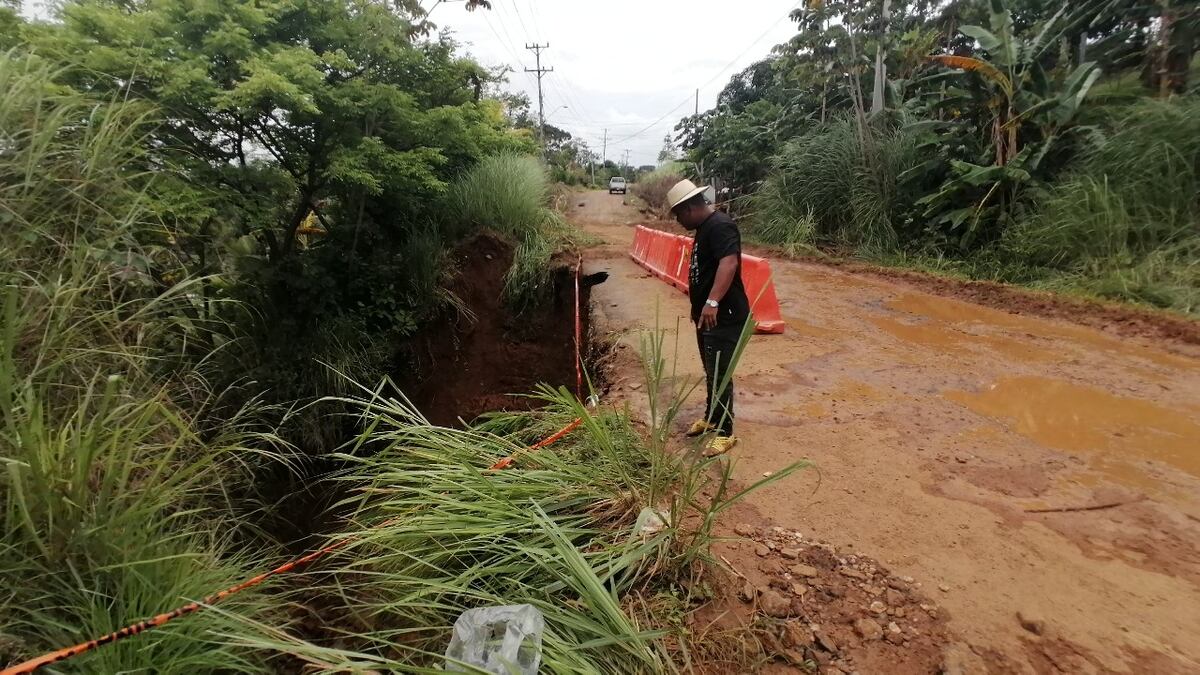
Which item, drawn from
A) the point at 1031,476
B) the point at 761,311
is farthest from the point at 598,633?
the point at 761,311

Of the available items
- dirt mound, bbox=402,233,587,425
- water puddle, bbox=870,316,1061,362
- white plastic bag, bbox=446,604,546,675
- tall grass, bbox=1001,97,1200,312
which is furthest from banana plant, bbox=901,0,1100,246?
white plastic bag, bbox=446,604,546,675

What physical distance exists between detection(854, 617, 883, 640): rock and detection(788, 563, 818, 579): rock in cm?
25

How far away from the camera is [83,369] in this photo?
2.27 m

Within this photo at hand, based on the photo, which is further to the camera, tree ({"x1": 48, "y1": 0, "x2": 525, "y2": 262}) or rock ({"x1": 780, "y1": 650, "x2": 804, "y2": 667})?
tree ({"x1": 48, "y1": 0, "x2": 525, "y2": 262})

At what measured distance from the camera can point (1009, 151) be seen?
8547mm

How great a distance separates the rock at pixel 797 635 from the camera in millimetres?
1886

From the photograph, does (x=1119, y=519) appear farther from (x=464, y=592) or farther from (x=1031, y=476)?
(x=464, y=592)

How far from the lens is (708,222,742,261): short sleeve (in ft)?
10.5

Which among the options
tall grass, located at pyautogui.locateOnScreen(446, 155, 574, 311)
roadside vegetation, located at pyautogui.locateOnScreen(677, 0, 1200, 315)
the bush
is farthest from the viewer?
the bush

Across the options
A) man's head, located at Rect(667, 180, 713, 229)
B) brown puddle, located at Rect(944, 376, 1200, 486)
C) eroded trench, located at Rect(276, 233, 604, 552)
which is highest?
man's head, located at Rect(667, 180, 713, 229)

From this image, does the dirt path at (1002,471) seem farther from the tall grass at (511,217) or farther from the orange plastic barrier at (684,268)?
the tall grass at (511,217)

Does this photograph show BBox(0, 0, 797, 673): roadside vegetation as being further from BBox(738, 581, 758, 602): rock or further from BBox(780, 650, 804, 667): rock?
BBox(780, 650, 804, 667): rock

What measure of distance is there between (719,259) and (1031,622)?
82.3 inches

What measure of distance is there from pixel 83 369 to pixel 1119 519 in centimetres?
451
